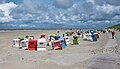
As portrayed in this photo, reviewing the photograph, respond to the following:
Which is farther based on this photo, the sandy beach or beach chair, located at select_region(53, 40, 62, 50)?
beach chair, located at select_region(53, 40, 62, 50)

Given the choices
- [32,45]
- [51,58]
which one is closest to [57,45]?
[32,45]

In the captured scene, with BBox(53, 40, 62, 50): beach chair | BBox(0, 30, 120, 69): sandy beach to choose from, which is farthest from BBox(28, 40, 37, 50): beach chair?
BBox(53, 40, 62, 50): beach chair

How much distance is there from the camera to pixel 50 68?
40.7 feet

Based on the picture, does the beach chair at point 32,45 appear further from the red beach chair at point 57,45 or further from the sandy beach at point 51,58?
the red beach chair at point 57,45

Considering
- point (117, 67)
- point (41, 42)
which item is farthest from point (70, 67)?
point (41, 42)

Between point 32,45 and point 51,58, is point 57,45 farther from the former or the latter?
point 51,58

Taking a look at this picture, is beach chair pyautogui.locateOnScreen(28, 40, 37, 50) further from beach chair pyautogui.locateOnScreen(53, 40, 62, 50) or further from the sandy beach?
beach chair pyautogui.locateOnScreen(53, 40, 62, 50)

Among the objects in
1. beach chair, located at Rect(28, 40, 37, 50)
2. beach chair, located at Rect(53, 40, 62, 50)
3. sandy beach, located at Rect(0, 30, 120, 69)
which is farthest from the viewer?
beach chair, located at Rect(53, 40, 62, 50)

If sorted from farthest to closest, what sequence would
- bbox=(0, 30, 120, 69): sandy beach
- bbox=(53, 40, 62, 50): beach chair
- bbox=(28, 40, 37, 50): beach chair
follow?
bbox=(53, 40, 62, 50): beach chair < bbox=(28, 40, 37, 50): beach chair < bbox=(0, 30, 120, 69): sandy beach

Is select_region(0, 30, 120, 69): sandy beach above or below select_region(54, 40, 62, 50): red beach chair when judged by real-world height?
below

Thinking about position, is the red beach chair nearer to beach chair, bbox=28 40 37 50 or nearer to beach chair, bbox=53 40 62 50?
beach chair, bbox=53 40 62 50

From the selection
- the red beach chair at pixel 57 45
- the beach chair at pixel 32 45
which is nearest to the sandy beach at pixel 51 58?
the beach chair at pixel 32 45

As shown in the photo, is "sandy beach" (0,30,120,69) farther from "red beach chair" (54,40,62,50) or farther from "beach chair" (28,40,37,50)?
"red beach chair" (54,40,62,50)

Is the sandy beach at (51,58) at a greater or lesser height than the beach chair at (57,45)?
lesser
